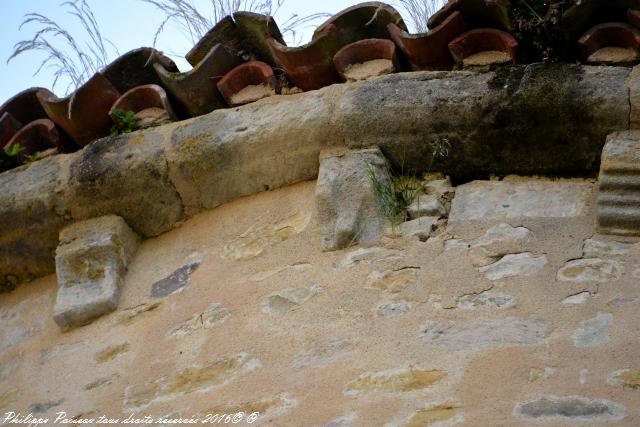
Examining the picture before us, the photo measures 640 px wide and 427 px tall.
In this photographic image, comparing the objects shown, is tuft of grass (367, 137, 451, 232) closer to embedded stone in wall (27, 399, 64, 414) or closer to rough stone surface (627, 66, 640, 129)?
rough stone surface (627, 66, 640, 129)

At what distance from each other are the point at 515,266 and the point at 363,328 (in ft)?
1.50

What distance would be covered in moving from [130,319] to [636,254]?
5.04 feet

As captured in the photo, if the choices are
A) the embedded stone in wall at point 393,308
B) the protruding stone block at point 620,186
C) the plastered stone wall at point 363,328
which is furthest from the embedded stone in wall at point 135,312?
the protruding stone block at point 620,186

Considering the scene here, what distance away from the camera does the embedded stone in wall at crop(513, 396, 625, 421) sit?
2.06m

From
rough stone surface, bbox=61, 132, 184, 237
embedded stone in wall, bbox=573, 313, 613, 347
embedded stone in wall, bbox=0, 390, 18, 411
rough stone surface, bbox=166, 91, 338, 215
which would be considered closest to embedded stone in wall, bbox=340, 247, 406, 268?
rough stone surface, bbox=166, 91, 338, 215

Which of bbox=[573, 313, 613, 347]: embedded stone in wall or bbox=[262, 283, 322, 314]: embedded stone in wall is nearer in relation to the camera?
bbox=[573, 313, 613, 347]: embedded stone in wall

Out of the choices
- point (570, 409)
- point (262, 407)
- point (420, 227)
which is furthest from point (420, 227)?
point (570, 409)

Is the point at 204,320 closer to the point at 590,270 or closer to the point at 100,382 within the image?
the point at 100,382

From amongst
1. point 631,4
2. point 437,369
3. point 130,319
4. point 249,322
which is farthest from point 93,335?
point 631,4

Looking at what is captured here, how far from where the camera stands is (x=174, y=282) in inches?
124

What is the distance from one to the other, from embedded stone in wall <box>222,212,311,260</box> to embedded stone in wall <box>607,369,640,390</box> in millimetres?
1178

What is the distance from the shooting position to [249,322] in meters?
2.77

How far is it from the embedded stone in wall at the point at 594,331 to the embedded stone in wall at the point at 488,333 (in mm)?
79

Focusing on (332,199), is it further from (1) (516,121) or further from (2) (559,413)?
(2) (559,413)
